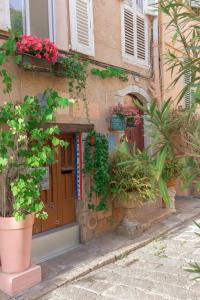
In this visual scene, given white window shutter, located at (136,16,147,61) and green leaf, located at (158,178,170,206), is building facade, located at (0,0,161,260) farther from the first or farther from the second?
green leaf, located at (158,178,170,206)

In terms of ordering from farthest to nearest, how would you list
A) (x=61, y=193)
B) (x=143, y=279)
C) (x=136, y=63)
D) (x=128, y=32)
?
1. (x=136, y=63)
2. (x=128, y=32)
3. (x=61, y=193)
4. (x=143, y=279)

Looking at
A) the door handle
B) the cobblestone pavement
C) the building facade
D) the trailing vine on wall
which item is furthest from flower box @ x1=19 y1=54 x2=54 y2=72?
the cobblestone pavement

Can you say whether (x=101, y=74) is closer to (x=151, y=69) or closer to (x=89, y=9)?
(x=89, y=9)

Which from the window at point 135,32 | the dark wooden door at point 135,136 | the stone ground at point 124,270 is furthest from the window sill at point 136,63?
the stone ground at point 124,270

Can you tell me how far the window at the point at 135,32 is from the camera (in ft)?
22.8

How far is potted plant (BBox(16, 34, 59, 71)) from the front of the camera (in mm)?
4574

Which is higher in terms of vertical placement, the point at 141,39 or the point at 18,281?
the point at 141,39

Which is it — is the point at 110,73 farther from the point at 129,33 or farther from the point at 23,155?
the point at 23,155

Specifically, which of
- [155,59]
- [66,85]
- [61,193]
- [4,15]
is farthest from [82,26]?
[61,193]

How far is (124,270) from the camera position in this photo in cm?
491

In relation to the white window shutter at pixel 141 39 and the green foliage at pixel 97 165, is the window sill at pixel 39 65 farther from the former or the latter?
the white window shutter at pixel 141 39

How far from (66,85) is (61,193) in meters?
1.70

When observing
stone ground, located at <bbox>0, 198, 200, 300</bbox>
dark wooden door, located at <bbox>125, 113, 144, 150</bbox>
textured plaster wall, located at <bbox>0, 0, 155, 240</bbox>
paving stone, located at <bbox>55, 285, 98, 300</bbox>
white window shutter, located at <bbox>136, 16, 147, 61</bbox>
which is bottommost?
paving stone, located at <bbox>55, 285, 98, 300</bbox>

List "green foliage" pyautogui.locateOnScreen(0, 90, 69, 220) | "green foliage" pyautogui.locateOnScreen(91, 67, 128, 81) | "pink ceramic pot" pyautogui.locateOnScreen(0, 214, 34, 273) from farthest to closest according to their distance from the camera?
"green foliage" pyautogui.locateOnScreen(91, 67, 128, 81), "pink ceramic pot" pyautogui.locateOnScreen(0, 214, 34, 273), "green foliage" pyautogui.locateOnScreen(0, 90, 69, 220)
